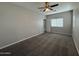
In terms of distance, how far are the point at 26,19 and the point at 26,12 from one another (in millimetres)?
562

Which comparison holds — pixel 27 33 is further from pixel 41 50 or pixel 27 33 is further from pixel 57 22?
pixel 57 22

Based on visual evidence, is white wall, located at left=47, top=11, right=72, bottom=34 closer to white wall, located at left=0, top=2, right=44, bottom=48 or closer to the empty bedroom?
the empty bedroom

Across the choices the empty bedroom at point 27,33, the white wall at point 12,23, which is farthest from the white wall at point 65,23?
the white wall at point 12,23

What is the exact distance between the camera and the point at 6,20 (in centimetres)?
397

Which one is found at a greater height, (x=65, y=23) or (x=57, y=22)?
(x=57, y=22)

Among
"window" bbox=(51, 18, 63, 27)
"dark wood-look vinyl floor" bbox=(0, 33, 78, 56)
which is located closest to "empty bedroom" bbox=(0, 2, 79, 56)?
"dark wood-look vinyl floor" bbox=(0, 33, 78, 56)

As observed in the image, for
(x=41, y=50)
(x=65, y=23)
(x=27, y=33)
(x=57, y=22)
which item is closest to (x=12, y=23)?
(x=27, y=33)

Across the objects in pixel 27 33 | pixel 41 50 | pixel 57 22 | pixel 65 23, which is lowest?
pixel 41 50

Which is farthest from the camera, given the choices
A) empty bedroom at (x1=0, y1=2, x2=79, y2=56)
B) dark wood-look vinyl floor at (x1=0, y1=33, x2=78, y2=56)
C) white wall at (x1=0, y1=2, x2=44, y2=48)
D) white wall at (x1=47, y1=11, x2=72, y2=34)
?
white wall at (x1=47, y1=11, x2=72, y2=34)

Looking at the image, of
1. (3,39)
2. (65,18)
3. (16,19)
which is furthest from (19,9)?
(65,18)

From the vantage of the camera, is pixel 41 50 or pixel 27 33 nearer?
pixel 41 50

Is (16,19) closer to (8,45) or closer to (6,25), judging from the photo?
(6,25)

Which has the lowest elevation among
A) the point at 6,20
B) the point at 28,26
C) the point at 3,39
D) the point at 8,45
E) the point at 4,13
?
the point at 8,45

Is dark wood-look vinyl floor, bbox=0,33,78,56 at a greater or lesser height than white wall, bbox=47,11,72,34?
lesser
